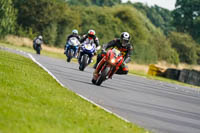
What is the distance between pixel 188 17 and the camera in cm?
11394

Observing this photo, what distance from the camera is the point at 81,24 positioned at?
81.1 metres

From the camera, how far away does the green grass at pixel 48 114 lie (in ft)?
23.5

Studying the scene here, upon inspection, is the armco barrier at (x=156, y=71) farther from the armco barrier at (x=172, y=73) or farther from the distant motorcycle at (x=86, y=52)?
the distant motorcycle at (x=86, y=52)

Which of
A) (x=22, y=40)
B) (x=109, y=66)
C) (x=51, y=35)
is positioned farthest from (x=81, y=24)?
(x=109, y=66)

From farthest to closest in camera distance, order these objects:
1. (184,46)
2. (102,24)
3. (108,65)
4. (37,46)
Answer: (184,46)
(102,24)
(37,46)
(108,65)

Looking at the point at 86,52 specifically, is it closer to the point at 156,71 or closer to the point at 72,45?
the point at 72,45

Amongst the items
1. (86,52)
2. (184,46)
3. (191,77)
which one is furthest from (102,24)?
(86,52)

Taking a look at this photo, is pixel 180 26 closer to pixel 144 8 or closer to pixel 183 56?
pixel 183 56

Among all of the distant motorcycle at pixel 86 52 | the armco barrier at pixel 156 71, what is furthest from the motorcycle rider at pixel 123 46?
the armco barrier at pixel 156 71

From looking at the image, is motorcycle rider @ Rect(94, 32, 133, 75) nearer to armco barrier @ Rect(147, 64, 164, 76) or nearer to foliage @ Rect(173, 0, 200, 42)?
armco barrier @ Rect(147, 64, 164, 76)

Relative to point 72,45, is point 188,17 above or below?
above

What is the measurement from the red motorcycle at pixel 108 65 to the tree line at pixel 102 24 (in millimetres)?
34463

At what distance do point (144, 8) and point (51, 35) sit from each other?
96317 millimetres

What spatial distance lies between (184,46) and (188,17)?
2024 centimetres
